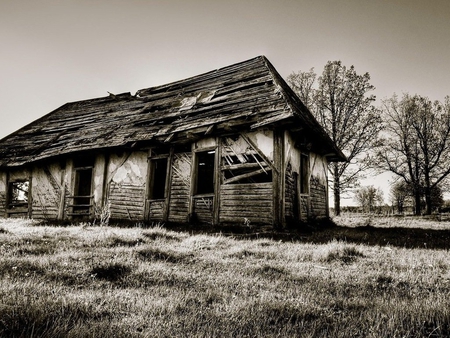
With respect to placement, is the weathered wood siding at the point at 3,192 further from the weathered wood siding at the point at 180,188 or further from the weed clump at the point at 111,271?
the weed clump at the point at 111,271

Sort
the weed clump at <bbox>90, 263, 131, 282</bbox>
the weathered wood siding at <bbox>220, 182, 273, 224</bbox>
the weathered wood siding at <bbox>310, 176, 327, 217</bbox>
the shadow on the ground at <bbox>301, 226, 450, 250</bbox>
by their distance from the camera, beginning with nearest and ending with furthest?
the weed clump at <bbox>90, 263, 131, 282</bbox>
the shadow on the ground at <bbox>301, 226, 450, 250</bbox>
the weathered wood siding at <bbox>220, 182, 273, 224</bbox>
the weathered wood siding at <bbox>310, 176, 327, 217</bbox>

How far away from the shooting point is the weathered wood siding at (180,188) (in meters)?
10.2

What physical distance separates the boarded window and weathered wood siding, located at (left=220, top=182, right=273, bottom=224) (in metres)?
3.04

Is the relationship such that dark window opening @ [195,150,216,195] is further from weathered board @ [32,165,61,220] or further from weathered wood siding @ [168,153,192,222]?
weathered board @ [32,165,61,220]

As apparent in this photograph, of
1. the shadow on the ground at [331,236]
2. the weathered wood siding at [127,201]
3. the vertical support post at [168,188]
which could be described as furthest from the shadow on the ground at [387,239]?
the weathered wood siding at [127,201]

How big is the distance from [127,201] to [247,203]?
5.04 meters

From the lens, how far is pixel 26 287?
2609 mm

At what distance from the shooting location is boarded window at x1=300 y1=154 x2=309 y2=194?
11312 mm

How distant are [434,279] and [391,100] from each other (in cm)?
2413

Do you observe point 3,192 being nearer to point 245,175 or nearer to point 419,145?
point 245,175

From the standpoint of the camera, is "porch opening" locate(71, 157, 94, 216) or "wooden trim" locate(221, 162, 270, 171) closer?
"wooden trim" locate(221, 162, 270, 171)

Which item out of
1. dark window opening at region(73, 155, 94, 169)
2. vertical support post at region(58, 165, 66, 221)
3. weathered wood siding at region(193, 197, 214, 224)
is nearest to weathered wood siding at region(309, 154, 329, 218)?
weathered wood siding at region(193, 197, 214, 224)

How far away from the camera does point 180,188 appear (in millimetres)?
10391

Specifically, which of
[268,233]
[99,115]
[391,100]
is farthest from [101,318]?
[391,100]
